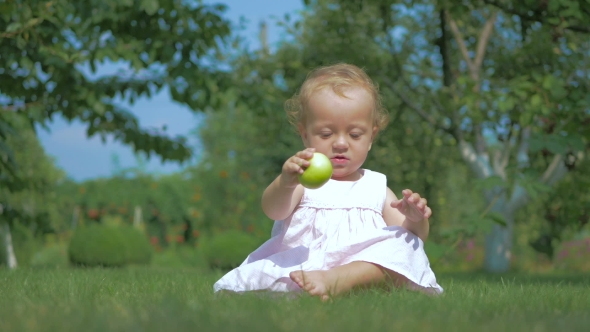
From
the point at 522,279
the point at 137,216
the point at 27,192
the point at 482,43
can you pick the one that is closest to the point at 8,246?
the point at 27,192

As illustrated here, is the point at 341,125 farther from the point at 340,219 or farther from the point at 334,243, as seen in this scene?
the point at 334,243

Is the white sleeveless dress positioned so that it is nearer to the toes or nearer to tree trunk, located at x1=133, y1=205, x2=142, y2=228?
the toes

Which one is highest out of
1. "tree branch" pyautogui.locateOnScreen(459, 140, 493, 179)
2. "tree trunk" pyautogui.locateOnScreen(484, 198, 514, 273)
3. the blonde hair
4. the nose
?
the blonde hair

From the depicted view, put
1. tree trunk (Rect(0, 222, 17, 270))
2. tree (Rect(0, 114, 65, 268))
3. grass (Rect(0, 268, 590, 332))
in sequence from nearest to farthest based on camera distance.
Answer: grass (Rect(0, 268, 590, 332)), tree (Rect(0, 114, 65, 268)), tree trunk (Rect(0, 222, 17, 270))

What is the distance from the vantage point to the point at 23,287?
338 cm

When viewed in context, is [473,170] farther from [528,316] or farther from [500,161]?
[528,316]

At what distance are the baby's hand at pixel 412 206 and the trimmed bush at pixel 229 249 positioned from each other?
337 inches

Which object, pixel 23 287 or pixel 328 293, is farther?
pixel 23 287

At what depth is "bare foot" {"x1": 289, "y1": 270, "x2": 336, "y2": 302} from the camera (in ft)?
9.57

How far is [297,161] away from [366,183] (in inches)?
29.0

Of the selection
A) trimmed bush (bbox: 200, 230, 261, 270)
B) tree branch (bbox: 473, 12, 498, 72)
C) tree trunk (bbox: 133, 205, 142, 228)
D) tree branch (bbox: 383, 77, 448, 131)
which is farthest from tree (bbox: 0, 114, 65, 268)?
tree branch (bbox: 473, 12, 498, 72)

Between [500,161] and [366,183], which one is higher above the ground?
[366,183]

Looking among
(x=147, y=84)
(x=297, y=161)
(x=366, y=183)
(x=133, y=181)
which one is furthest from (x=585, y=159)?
(x=133, y=181)

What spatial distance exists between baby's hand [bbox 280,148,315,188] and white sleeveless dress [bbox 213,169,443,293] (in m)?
0.41
